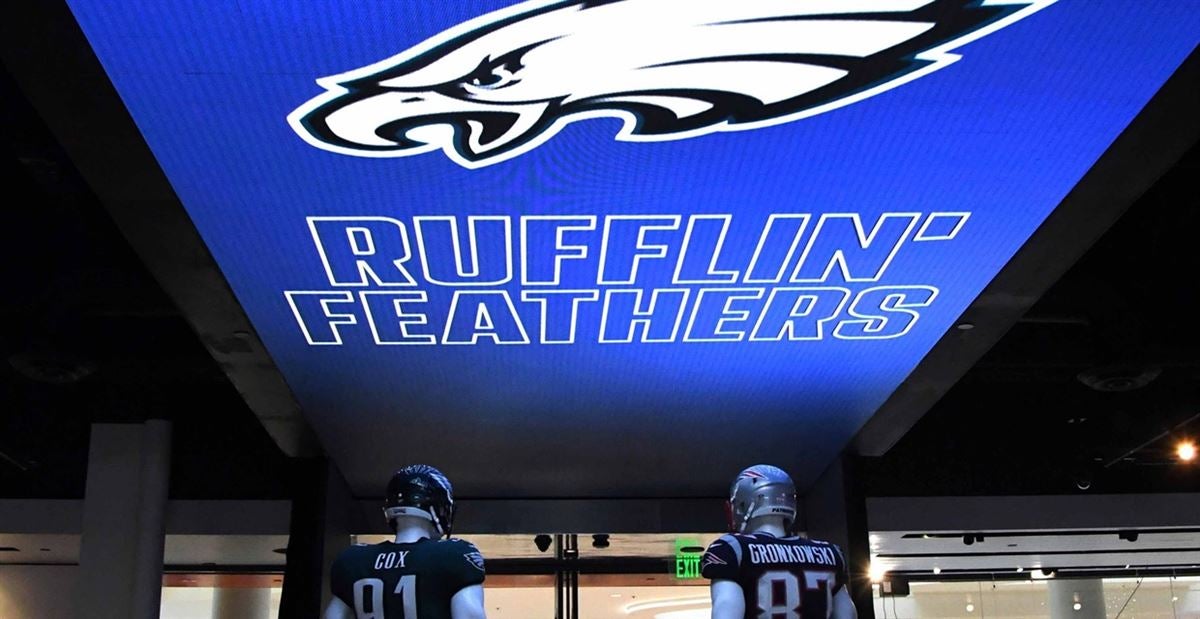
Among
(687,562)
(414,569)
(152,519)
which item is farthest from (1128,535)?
(414,569)

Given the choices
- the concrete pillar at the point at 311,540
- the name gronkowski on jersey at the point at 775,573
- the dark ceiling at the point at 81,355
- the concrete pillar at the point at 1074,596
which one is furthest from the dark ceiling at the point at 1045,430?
the dark ceiling at the point at 81,355

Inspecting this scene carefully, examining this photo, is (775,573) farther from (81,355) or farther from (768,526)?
(81,355)

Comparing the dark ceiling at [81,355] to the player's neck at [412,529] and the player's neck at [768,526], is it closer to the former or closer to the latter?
the player's neck at [412,529]

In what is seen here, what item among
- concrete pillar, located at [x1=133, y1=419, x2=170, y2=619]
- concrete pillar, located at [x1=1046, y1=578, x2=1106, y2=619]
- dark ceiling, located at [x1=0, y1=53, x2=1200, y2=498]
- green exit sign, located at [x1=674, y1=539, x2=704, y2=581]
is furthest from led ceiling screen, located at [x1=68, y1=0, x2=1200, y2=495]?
concrete pillar, located at [x1=1046, y1=578, x2=1106, y2=619]

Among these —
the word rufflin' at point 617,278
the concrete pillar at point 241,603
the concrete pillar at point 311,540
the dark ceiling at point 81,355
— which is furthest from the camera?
the concrete pillar at point 241,603

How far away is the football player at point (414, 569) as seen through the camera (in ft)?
13.9

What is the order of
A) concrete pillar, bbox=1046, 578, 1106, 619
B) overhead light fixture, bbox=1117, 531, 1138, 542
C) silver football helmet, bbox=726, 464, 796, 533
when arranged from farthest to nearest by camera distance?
1. concrete pillar, bbox=1046, 578, 1106, 619
2. overhead light fixture, bbox=1117, 531, 1138, 542
3. silver football helmet, bbox=726, 464, 796, 533

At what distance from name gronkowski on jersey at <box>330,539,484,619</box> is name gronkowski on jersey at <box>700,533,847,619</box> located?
847 mm

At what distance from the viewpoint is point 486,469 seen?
9.80m

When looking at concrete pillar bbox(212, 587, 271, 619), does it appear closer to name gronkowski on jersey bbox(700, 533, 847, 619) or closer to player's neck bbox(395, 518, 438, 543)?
player's neck bbox(395, 518, 438, 543)

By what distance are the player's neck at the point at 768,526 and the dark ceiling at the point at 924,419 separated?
4.26 meters

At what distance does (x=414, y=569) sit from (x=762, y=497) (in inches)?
51.3

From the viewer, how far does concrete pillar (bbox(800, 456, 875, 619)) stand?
895 centimetres

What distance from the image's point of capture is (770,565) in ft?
14.4
